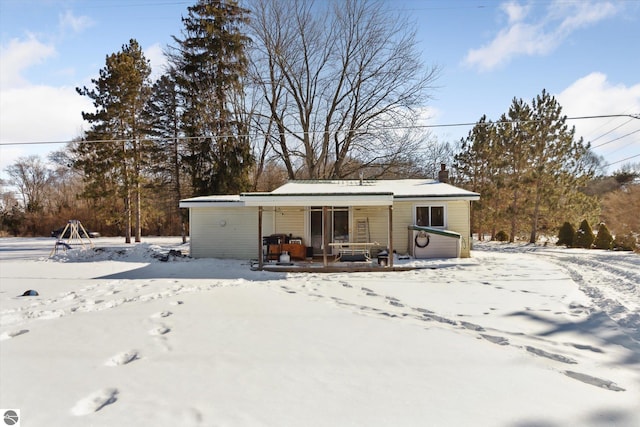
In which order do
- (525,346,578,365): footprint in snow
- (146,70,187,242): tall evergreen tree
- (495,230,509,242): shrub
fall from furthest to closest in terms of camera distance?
1. (495,230,509,242): shrub
2. (146,70,187,242): tall evergreen tree
3. (525,346,578,365): footprint in snow

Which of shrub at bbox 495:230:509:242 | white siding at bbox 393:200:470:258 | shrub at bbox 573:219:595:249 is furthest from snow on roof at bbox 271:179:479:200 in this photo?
shrub at bbox 495:230:509:242

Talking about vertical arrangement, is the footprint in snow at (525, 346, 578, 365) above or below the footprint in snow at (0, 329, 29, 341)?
below

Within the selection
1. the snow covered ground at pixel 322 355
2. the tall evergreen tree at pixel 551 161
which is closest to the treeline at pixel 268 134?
the tall evergreen tree at pixel 551 161

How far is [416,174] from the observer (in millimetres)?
24891

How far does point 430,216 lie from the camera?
1523 cm

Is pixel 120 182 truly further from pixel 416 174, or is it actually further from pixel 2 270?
pixel 416 174

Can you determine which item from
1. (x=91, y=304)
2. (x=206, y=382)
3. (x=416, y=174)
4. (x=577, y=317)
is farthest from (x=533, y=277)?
(x=416, y=174)

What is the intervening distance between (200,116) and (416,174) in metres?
14.1

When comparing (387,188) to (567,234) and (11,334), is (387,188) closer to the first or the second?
(567,234)

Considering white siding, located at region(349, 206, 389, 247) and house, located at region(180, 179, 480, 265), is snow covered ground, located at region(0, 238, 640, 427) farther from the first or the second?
white siding, located at region(349, 206, 389, 247)

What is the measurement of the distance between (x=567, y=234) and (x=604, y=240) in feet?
8.78

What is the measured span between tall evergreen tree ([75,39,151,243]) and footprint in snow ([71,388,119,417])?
20.5 m

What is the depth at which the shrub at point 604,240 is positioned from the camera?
1834cm

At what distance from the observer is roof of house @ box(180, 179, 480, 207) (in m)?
12.0
